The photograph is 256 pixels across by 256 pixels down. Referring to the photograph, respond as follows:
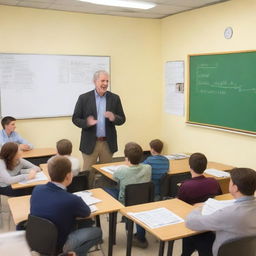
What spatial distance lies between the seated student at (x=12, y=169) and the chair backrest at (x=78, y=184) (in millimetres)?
408

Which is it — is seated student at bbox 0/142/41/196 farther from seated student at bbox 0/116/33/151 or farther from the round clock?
the round clock

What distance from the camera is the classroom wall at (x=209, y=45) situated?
15.1 ft

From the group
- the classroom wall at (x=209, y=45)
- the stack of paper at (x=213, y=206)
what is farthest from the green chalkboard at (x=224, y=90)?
the stack of paper at (x=213, y=206)

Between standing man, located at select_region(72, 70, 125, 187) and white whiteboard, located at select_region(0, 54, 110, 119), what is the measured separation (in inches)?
46.4

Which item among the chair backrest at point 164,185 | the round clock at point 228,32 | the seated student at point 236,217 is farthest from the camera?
the round clock at point 228,32

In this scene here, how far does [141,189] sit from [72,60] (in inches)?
127

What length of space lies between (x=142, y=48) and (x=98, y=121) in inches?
90.0

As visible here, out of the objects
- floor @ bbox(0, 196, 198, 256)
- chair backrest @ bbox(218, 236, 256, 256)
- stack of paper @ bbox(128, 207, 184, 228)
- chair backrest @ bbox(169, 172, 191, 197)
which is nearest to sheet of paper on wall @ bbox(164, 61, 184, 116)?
chair backrest @ bbox(169, 172, 191, 197)

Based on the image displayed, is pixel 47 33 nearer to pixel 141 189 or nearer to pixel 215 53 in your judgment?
pixel 215 53

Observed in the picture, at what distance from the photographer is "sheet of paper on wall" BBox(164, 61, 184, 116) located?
5914 millimetres

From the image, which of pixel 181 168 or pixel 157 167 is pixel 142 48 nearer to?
pixel 181 168

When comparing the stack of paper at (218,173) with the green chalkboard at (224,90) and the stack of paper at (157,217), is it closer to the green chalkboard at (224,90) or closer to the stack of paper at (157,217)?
the green chalkboard at (224,90)

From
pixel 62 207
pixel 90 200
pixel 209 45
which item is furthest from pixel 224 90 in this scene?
pixel 62 207

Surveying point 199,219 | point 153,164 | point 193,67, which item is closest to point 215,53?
point 193,67
